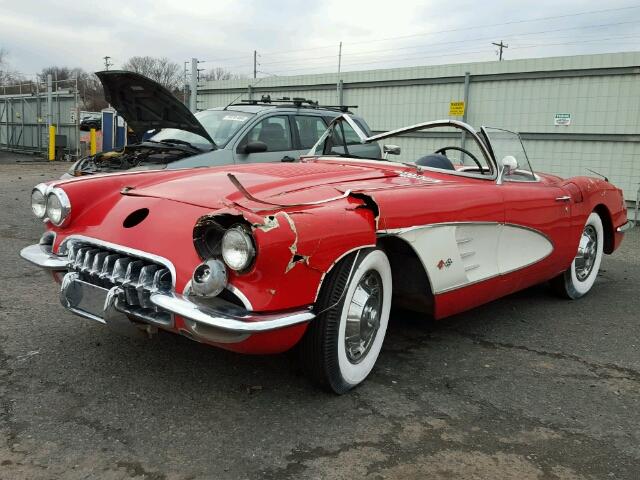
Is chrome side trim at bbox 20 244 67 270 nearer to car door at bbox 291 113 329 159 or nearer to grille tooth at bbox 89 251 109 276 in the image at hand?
grille tooth at bbox 89 251 109 276

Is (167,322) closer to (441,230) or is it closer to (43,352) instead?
(43,352)

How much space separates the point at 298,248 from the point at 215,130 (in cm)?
493

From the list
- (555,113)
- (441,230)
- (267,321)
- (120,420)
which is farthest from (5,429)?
(555,113)

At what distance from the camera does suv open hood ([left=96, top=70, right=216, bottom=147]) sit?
18.4 feet

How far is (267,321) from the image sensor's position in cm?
245

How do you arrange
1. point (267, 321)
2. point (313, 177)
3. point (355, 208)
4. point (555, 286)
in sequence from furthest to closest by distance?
point (555, 286), point (313, 177), point (355, 208), point (267, 321)

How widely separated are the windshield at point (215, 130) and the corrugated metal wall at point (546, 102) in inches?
244

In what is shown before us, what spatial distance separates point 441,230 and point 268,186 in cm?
100

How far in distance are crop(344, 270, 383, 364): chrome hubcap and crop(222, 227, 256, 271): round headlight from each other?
67cm

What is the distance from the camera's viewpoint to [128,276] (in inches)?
108

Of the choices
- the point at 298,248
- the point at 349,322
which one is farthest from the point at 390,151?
the point at 298,248

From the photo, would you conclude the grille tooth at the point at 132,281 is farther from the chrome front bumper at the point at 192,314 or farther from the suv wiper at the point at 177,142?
the suv wiper at the point at 177,142

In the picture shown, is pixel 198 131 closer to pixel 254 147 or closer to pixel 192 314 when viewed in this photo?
pixel 254 147

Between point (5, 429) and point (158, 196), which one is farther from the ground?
point (158, 196)
